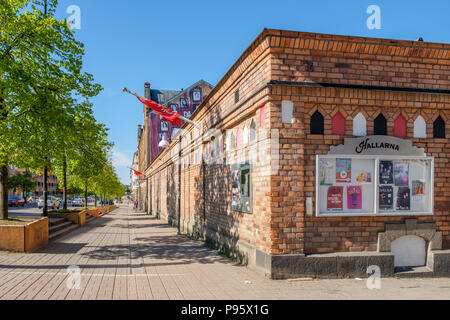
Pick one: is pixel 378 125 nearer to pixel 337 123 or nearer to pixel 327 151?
pixel 337 123

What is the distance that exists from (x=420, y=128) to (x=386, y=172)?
1.23 metres

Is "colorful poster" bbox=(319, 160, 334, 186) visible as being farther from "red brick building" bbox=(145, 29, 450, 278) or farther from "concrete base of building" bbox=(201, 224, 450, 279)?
"concrete base of building" bbox=(201, 224, 450, 279)

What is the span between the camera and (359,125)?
8.05 meters

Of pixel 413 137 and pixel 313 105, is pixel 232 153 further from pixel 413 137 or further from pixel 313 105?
pixel 413 137

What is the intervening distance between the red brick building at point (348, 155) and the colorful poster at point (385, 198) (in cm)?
2

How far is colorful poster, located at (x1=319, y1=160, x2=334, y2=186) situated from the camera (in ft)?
25.9

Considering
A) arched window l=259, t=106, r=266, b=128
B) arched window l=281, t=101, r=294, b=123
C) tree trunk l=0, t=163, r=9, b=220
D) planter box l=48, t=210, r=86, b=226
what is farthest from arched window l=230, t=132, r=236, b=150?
planter box l=48, t=210, r=86, b=226

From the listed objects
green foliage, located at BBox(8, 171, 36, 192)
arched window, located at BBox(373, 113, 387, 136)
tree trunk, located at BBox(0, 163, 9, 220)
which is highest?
arched window, located at BBox(373, 113, 387, 136)

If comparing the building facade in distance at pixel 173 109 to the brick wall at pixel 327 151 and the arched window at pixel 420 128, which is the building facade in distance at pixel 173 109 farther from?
the arched window at pixel 420 128

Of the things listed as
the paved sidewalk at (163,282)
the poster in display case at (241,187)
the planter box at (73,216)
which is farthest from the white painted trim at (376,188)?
the planter box at (73,216)

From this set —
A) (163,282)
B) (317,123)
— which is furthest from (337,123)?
(163,282)

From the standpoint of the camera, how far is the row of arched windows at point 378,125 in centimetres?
793

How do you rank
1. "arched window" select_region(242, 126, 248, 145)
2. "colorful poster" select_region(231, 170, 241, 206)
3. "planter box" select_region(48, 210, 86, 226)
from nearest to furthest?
"arched window" select_region(242, 126, 248, 145) < "colorful poster" select_region(231, 170, 241, 206) < "planter box" select_region(48, 210, 86, 226)

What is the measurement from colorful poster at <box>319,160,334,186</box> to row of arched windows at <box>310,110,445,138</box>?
643 millimetres
